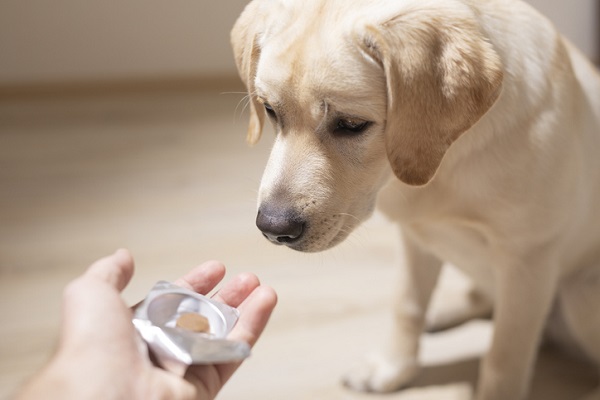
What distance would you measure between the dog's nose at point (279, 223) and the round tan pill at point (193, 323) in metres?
0.19

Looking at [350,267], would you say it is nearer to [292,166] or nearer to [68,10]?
[292,166]

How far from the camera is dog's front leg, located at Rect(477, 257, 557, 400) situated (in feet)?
4.76

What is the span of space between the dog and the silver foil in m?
0.17

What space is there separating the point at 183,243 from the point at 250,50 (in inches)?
42.4

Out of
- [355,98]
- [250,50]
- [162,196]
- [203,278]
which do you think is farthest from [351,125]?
[162,196]

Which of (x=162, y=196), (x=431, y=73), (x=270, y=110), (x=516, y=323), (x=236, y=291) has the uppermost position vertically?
(x=431, y=73)

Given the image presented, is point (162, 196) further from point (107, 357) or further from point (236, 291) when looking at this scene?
point (107, 357)

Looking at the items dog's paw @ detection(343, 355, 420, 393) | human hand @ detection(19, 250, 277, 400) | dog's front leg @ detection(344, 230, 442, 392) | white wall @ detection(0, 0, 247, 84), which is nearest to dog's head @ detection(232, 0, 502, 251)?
human hand @ detection(19, 250, 277, 400)

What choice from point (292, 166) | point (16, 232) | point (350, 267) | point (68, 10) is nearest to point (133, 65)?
point (68, 10)

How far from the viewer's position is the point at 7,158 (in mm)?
2891

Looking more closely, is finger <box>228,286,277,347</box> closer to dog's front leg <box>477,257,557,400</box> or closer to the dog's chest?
the dog's chest

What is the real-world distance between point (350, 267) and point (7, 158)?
4.91 feet

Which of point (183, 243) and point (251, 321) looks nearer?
point (251, 321)

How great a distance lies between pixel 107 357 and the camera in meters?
→ 1.04
